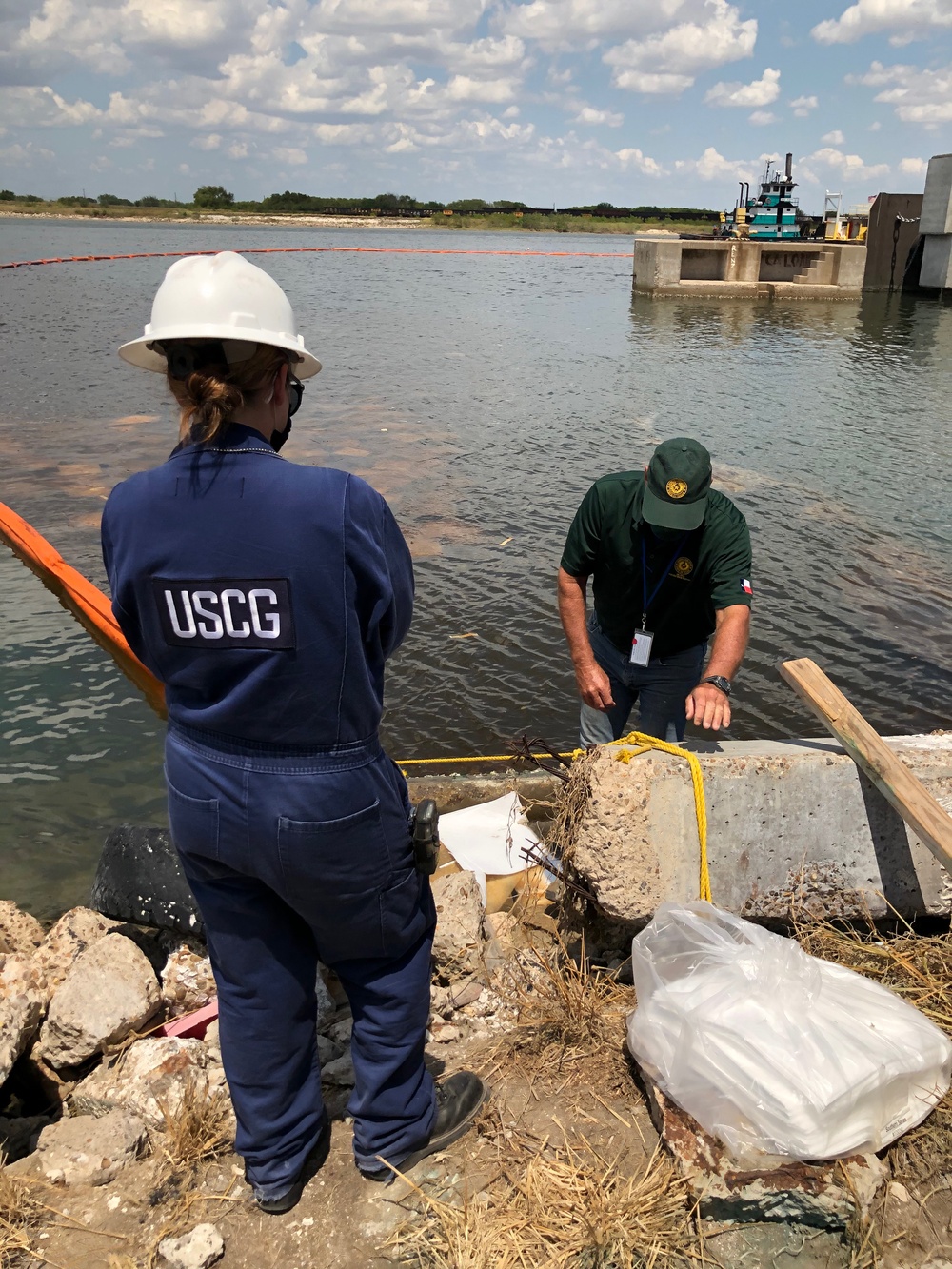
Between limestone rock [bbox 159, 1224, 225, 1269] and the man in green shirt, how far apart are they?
2.24 meters

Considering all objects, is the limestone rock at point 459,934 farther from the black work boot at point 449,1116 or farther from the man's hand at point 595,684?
the man's hand at point 595,684

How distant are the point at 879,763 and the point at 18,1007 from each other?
2.88 meters

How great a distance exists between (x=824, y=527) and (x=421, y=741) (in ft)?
20.1

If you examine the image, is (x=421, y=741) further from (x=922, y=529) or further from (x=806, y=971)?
(x=922, y=529)

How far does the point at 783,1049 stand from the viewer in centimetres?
234

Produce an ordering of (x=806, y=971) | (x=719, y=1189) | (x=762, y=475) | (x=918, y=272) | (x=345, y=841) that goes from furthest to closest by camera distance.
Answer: (x=918, y=272), (x=762, y=475), (x=806, y=971), (x=719, y=1189), (x=345, y=841)

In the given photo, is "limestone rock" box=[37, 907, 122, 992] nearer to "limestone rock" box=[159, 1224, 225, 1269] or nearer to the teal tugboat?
"limestone rock" box=[159, 1224, 225, 1269]

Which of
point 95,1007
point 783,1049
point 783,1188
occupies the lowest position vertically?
point 95,1007

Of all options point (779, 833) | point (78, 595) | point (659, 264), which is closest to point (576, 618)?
point (779, 833)

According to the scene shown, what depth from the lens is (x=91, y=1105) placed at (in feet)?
9.52

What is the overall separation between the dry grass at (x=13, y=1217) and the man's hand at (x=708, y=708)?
92.9 inches

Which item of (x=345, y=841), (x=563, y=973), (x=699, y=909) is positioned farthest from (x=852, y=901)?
(x=345, y=841)

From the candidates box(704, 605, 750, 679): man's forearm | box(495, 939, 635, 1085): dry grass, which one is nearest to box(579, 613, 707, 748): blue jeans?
box(704, 605, 750, 679): man's forearm

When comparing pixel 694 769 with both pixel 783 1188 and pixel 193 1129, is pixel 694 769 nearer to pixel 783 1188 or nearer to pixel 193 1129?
pixel 783 1188
